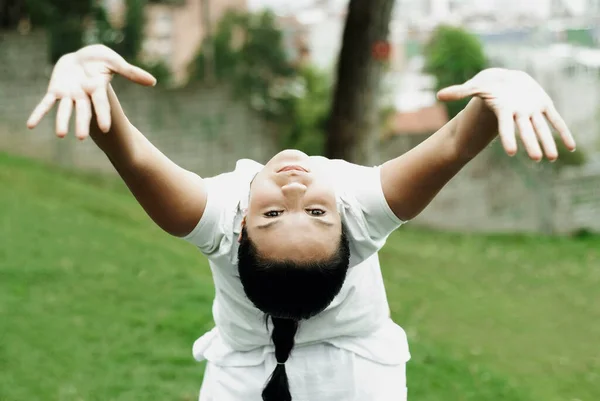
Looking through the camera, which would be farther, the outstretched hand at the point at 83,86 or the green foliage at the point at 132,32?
the green foliage at the point at 132,32

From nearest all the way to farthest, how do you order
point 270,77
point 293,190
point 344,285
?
1. point 293,190
2. point 344,285
3. point 270,77

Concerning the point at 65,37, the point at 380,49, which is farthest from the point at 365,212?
the point at 65,37

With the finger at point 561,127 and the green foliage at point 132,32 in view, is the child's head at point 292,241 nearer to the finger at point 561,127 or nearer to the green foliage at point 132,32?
the finger at point 561,127

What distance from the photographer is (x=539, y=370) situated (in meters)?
4.95

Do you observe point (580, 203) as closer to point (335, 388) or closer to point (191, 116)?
point (191, 116)

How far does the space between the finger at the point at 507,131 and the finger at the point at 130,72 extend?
788 millimetres

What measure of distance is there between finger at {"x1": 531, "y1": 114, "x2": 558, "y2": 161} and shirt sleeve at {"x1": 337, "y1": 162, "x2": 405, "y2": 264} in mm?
465

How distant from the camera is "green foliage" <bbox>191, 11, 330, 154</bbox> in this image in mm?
11750

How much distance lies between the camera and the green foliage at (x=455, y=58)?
11.5m

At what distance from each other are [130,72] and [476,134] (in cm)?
83

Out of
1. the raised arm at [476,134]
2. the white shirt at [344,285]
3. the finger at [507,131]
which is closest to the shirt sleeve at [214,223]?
the white shirt at [344,285]

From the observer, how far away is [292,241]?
6.44 ft

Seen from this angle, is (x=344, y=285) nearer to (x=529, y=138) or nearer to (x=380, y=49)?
(x=529, y=138)

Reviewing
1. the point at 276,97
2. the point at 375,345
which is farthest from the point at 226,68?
the point at 375,345
